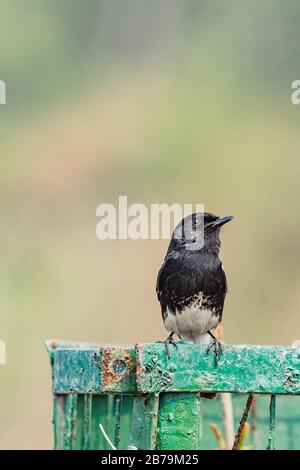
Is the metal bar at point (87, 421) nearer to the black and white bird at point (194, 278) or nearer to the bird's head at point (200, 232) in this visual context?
the black and white bird at point (194, 278)

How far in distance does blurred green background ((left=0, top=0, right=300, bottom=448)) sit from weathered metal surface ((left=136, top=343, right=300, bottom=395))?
12.1 feet

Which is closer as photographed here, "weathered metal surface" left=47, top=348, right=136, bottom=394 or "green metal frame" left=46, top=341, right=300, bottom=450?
"green metal frame" left=46, top=341, right=300, bottom=450

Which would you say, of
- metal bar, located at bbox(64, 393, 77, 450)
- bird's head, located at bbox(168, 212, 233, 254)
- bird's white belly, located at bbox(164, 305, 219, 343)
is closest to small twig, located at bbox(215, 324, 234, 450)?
bird's white belly, located at bbox(164, 305, 219, 343)

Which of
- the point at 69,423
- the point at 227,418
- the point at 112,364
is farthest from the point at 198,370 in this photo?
the point at 227,418

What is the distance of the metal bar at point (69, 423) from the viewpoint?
15.4ft

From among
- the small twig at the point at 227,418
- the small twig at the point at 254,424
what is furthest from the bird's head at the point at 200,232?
the small twig at the point at 254,424

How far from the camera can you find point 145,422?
391cm

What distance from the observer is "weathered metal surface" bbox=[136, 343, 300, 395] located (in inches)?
153

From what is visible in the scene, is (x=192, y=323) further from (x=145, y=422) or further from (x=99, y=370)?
(x=145, y=422)

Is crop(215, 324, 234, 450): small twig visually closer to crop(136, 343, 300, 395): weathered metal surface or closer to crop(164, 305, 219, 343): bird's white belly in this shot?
crop(164, 305, 219, 343): bird's white belly

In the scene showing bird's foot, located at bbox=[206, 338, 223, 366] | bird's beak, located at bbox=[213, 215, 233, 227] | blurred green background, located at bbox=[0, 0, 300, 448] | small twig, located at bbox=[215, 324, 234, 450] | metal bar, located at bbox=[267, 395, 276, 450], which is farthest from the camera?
blurred green background, located at bbox=[0, 0, 300, 448]

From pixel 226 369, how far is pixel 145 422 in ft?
0.92

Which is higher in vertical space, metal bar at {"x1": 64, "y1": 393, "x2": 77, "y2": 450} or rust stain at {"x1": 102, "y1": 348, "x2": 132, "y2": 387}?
rust stain at {"x1": 102, "y1": 348, "x2": 132, "y2": 387}
